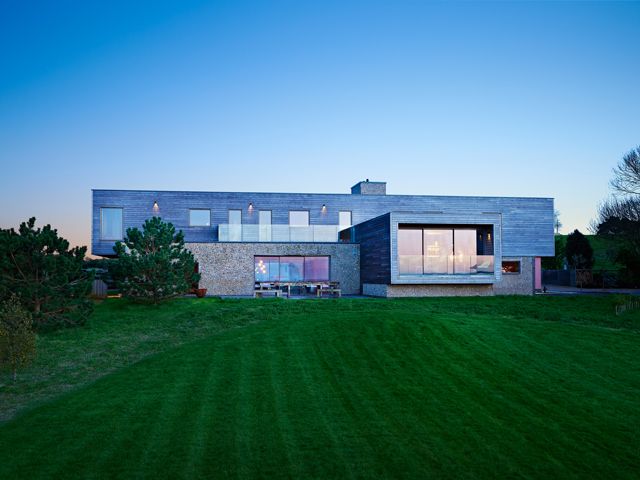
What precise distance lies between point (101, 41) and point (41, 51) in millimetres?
2119

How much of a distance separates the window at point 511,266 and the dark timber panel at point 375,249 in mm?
8672

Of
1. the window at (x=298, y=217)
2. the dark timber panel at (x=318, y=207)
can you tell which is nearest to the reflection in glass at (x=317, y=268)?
the window at (x=298, y=217)

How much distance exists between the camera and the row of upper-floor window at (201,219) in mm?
25641

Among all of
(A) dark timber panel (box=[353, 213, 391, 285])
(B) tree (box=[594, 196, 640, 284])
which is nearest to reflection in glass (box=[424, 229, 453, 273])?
(A) dark timber panel (box=[353, 213, 391, 285])

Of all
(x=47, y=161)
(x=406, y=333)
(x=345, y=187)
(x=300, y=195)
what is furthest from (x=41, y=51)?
(x=345, y=187)

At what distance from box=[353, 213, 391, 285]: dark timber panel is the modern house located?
5cm

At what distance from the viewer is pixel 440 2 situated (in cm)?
1862

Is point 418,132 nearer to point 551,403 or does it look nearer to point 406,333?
point 406,333

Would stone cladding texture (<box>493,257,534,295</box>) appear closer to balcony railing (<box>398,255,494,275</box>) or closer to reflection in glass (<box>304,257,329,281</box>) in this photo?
balcony railing (<box>398,255,494,275</box>)

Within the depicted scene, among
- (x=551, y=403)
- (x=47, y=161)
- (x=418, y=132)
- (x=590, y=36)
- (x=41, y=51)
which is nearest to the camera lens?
(x=551, y=403)

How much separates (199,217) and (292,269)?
669 cm

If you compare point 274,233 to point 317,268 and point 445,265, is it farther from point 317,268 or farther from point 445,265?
point 445,265

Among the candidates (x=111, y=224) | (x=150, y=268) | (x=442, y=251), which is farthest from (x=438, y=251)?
(x=111, y=224)

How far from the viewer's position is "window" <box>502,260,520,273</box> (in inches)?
1017
